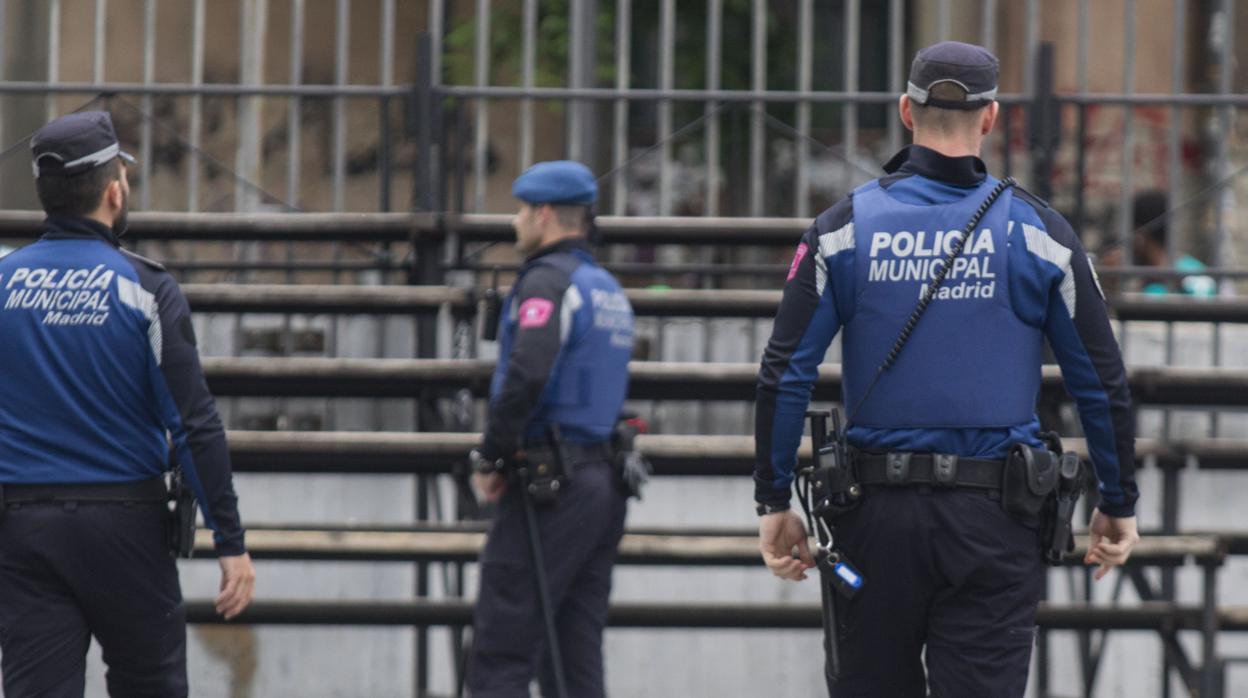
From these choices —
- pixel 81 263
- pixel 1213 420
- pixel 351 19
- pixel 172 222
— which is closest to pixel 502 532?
pixel 81 263

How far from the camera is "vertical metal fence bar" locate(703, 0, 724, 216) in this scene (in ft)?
28.4

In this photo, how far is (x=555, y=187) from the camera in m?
5.96

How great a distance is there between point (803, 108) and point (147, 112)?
3130 mm

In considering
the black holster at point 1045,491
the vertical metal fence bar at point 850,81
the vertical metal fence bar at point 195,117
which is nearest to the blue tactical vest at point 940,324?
the black holster at point 1045,491

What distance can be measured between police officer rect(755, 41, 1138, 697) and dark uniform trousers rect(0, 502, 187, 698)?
1490 millimetres

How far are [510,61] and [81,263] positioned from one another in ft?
15.8

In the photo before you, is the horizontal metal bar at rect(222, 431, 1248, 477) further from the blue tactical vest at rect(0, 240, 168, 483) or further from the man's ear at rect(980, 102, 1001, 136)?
the man's ear at rect(980, 102, 1001, 136)

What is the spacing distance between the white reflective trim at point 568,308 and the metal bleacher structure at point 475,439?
92 cm

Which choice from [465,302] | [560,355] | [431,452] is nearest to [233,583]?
[560,355]

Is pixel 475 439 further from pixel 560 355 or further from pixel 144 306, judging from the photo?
pixel 144 306

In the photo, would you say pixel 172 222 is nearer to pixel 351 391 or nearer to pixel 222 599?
pixel 351 391

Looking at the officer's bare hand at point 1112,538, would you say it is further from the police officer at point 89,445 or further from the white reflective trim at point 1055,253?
the police officer at point 89,445

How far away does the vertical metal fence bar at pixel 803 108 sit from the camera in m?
8.56

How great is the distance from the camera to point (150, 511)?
175 inches
